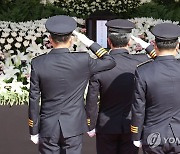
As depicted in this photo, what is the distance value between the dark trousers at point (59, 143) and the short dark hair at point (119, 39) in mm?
834

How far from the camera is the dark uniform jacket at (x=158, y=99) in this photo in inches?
155

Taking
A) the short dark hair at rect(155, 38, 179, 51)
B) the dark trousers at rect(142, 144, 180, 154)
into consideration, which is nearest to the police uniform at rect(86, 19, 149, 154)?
the short dark hair at rect(155, 38, 179, 51)

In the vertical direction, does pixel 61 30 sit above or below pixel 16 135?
above

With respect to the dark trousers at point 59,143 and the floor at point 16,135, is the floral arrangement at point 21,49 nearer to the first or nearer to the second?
the floor at point 16,135

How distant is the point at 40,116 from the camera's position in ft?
14.2

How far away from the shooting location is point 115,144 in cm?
464

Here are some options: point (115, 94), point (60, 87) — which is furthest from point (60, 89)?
point (115, 94)

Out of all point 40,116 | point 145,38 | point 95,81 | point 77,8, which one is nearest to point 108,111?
point 95,81

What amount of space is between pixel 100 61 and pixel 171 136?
0.81 m

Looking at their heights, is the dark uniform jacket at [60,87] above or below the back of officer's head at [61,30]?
below

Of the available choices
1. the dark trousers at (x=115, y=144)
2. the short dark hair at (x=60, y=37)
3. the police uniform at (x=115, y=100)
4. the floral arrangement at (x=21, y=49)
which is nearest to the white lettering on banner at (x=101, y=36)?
the floral arrangement at (x=21, y=49)

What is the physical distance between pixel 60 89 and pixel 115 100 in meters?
0.58

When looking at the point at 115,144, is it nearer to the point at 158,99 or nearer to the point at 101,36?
the point at 158,99

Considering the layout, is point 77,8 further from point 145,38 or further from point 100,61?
point 100,61
